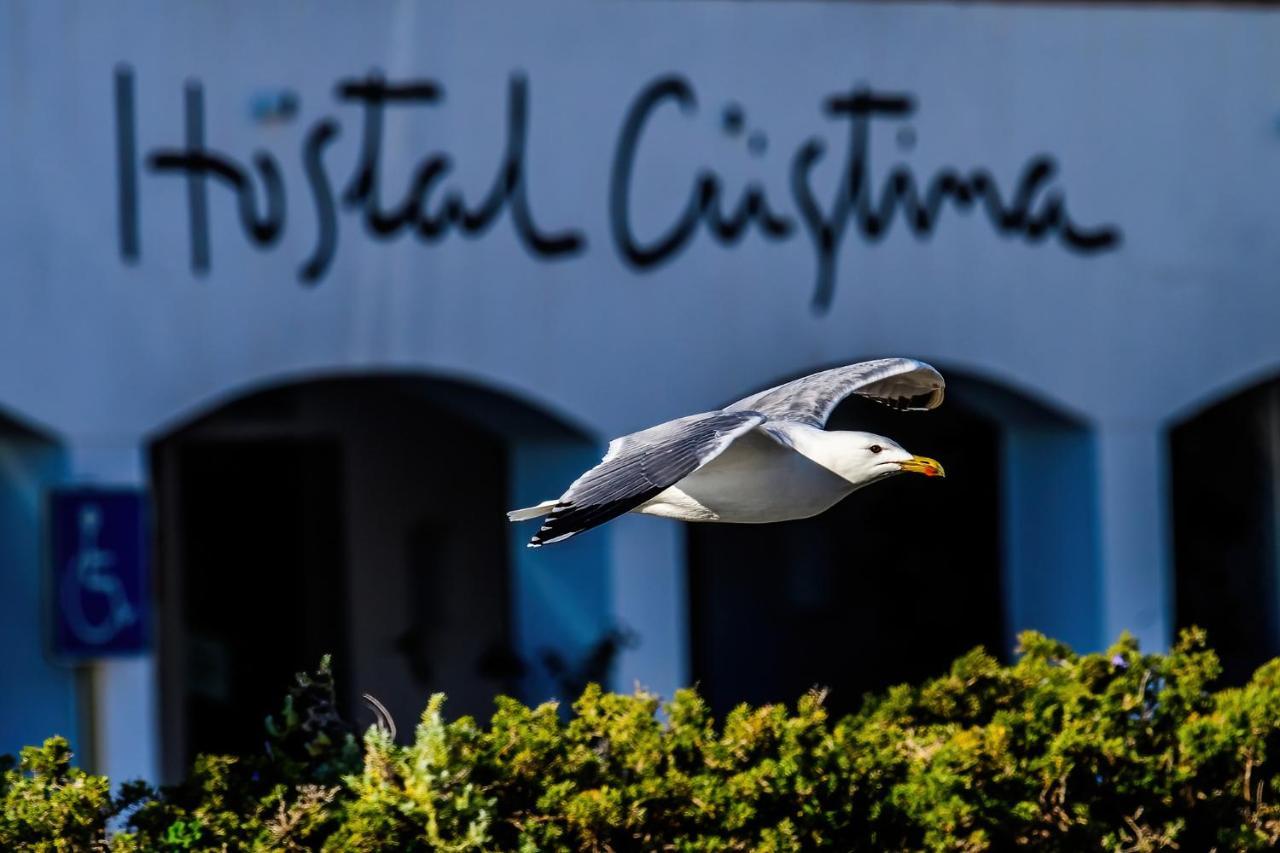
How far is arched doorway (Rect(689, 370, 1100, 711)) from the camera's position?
412 inches

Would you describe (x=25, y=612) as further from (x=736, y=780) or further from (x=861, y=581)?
(x=861, y=581)

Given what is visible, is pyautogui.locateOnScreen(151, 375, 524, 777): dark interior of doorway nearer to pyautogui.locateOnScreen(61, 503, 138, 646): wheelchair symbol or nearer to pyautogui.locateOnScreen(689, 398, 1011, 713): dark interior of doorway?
pyautogui.locateOnScreen(689, 398, 1011, 713): dark interior of doorway

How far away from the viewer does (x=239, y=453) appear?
10.8 metres

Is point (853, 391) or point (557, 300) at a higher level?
point (557, 300)

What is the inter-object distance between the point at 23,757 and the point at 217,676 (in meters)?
5.57

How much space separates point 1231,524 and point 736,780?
669cm

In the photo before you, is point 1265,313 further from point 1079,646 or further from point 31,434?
point 31,434

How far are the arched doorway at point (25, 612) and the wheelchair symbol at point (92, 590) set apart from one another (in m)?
0.19

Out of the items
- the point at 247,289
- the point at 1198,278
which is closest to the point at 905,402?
the point at 247,289

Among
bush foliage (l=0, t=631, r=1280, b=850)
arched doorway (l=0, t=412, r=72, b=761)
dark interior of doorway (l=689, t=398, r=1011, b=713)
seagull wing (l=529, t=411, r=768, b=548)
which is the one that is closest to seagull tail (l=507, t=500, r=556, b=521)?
seagull wing (l=529, t=411, r=768, b=548)

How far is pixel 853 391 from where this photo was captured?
19.6ft

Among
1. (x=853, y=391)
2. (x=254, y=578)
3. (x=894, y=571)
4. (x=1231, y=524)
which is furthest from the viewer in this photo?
(x=894, y=571)

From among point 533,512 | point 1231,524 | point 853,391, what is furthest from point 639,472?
point 1231,524

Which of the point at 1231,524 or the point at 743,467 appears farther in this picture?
the point at 1231,524
